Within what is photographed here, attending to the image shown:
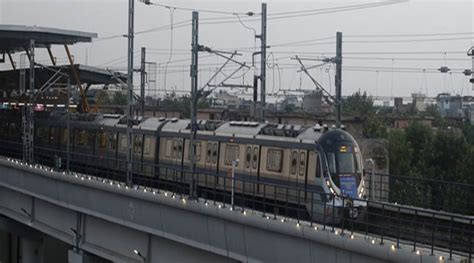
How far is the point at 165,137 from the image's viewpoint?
3741cm

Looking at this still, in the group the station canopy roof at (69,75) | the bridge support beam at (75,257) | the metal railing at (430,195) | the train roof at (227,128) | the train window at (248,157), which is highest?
the station canopy roof at (69,75)

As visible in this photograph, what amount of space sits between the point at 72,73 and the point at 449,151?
96.2ft

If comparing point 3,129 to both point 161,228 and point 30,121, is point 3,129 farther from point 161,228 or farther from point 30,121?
point 161,228

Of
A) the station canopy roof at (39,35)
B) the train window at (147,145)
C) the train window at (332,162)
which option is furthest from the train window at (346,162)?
the station canopy roof at (39,35)

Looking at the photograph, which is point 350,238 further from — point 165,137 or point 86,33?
point 86,33

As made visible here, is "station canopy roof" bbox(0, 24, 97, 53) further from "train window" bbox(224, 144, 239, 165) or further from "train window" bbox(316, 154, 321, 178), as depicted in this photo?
"train window" bbox(316, 154, 321, 178)

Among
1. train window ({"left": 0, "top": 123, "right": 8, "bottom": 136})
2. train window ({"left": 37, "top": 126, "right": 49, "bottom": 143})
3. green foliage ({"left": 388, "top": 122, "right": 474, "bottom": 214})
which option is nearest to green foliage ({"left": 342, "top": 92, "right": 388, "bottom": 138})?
green foliage ({"left": 388, "top": 122, "right": 474, "bottom": 214})

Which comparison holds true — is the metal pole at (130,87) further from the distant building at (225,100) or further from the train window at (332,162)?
the distant building at (225,100)

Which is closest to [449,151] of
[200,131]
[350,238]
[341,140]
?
[200,131]

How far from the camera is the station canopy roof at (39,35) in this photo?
52250 mm

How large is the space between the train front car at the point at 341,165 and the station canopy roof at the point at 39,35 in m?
30.5

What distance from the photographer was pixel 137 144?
1587 inches

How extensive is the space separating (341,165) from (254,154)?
4.43 metres

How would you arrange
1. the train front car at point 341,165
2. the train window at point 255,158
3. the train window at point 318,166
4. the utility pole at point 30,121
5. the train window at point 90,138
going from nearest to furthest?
the train front car at point 341,165 → the train window at point 318,166 → the train window at point 255,158 → the utility pole at point 30,121 → the train window at point 90,138
